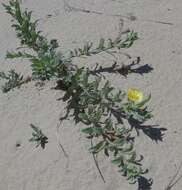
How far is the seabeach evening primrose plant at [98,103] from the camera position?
2064mm

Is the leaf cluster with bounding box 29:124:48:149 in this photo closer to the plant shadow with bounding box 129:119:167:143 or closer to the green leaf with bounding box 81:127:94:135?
the green leaf with bounding box 81:127:94:135

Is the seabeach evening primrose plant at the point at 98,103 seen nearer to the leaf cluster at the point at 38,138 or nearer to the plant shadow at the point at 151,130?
the plant shadow at the point at 151,130

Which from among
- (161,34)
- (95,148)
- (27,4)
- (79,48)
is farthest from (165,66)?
(27,4)

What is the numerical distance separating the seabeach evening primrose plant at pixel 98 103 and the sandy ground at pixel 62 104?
54 mm

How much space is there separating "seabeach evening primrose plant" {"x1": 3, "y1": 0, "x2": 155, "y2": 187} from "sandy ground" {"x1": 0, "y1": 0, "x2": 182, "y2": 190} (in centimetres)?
5

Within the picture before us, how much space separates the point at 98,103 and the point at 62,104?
21cm

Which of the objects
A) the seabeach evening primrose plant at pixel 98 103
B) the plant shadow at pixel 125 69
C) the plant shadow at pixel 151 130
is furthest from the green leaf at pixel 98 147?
the plant shadow at pixel 125 69

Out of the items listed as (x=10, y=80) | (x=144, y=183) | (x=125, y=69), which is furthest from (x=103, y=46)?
(x=144, y=183)

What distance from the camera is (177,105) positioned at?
2.28 m

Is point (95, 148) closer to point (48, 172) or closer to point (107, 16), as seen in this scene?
point (48, 172)

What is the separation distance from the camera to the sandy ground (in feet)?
6.85

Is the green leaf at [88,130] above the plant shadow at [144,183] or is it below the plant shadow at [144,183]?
above

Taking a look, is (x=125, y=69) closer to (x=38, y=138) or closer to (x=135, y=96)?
(x=135, y=96)

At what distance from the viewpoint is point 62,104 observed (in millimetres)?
2350
